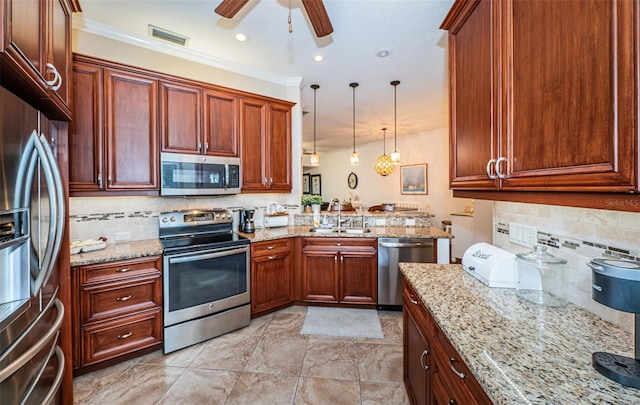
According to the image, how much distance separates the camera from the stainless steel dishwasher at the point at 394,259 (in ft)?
9.80

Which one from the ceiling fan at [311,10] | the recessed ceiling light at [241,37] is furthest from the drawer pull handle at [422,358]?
the recessed ceiling light at [241,37]

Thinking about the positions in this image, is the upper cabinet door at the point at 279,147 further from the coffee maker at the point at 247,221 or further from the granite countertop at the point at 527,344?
the granite countertop at the point at 527,344

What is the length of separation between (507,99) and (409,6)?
5.33ft

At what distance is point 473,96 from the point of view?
1.36 meters

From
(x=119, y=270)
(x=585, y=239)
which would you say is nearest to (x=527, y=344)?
(x=585, y=239)

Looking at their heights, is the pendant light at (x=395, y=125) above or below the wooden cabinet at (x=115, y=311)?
above

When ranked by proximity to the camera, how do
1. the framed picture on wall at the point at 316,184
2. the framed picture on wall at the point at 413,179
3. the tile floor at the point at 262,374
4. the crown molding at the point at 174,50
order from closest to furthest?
the tile floor at the point at 262,374, the crown molding at the point at 174,50, the framed picture on wall at the point at 413,179, the framed picture on wall at the point at 316,184

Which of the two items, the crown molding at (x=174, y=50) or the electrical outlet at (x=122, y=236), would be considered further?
the electrical outlet at (x=122, y=236)

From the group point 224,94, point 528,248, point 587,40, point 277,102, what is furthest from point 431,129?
point 587,40

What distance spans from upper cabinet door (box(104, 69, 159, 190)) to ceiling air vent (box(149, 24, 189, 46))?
0.48 meters

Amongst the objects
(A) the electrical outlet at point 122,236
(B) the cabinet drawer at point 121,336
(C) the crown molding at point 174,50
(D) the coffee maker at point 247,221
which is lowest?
(B) the cabinet drawer at point 121,336

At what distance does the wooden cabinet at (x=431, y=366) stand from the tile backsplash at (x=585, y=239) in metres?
0.61

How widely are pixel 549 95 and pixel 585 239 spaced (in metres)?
0.66

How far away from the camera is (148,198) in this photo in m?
2.76
